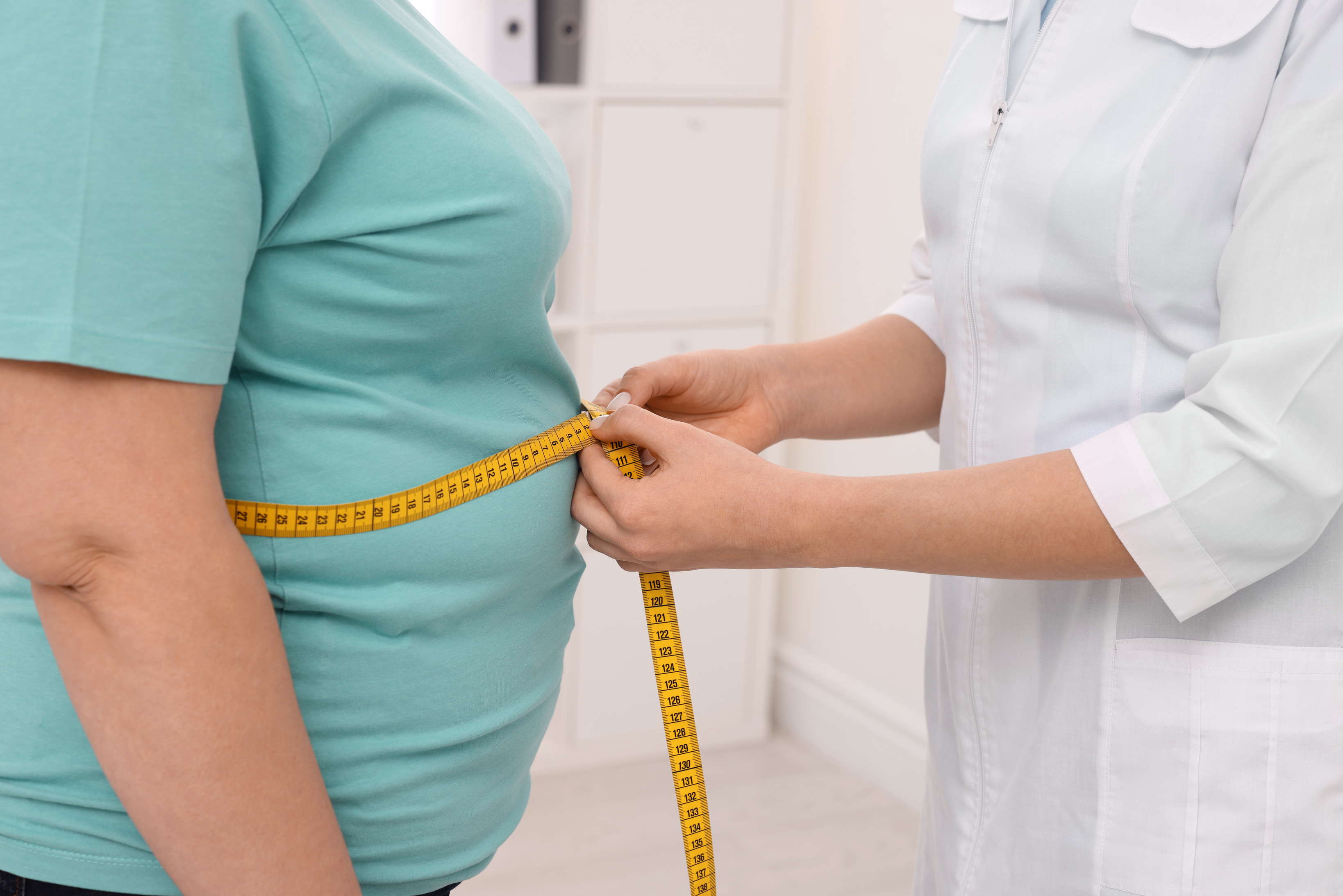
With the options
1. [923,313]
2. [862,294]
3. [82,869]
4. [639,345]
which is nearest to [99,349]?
[82,869]

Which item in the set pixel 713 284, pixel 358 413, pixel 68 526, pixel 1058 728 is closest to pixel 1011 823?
pixel 1058 728

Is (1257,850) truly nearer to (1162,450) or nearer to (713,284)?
(1162,450)

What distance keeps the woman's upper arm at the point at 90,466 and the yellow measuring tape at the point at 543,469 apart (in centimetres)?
11

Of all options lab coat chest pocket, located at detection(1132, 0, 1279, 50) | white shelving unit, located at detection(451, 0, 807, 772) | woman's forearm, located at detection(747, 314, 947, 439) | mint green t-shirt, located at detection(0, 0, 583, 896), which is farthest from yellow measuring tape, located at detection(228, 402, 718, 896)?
white shelving unit, located at detection(451, 0, 807, 772)

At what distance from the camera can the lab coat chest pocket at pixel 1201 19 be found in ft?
3.08

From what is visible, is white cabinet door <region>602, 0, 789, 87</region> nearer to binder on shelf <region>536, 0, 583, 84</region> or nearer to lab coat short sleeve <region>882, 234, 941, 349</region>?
binder on shelf <region>536, 0, 583, 84</region>

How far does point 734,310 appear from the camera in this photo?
3.10 m

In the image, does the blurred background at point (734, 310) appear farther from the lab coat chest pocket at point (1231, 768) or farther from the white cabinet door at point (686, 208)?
the lab coat chest pocket at point (1231, 768)

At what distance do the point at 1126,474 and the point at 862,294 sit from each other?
2.20 metres

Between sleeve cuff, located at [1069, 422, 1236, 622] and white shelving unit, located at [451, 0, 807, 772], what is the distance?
1.98m

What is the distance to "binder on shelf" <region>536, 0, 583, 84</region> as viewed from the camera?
277 cm

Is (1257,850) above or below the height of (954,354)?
below

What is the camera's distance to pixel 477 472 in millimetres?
916

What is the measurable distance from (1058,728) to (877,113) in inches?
87.6
